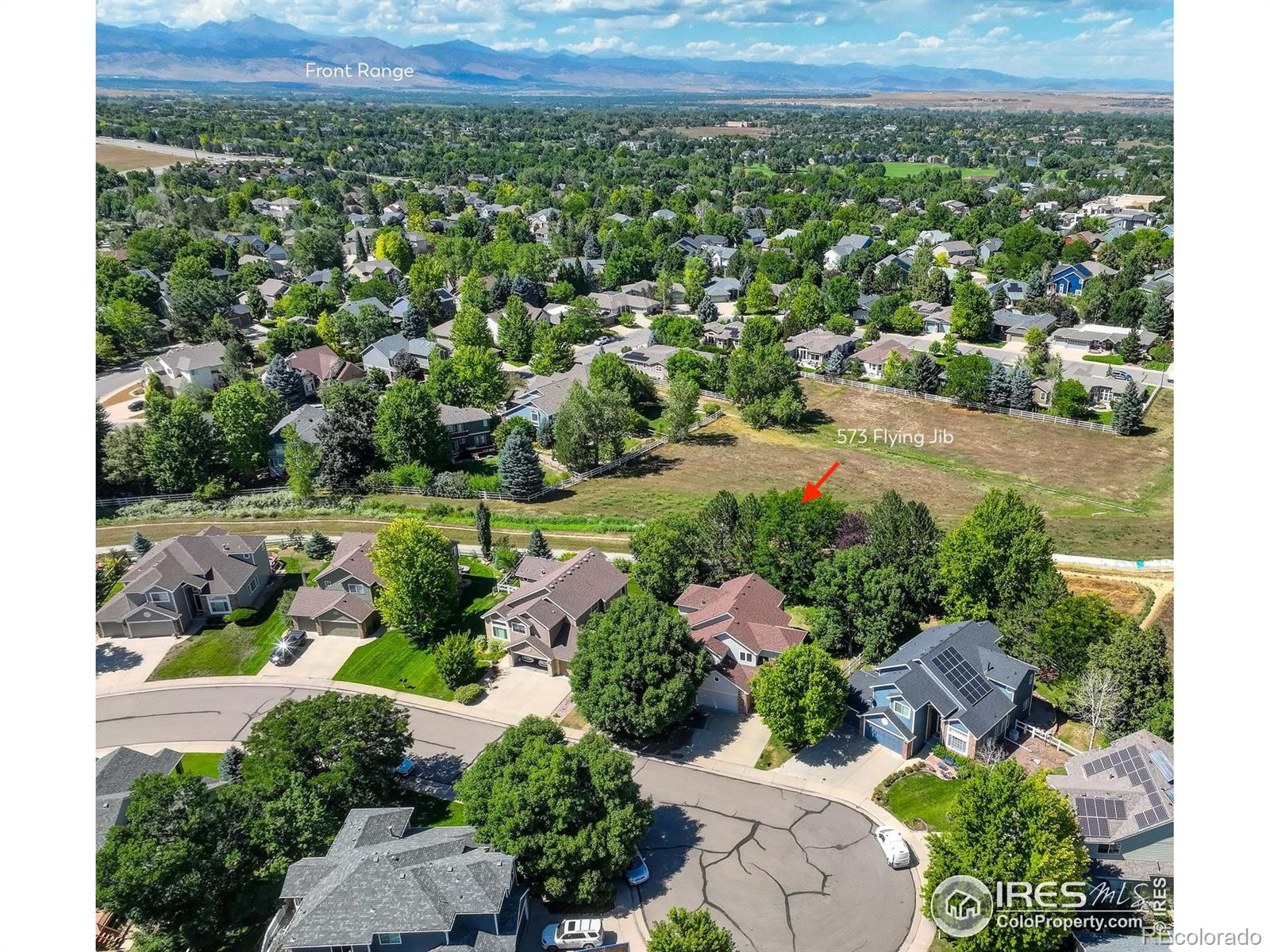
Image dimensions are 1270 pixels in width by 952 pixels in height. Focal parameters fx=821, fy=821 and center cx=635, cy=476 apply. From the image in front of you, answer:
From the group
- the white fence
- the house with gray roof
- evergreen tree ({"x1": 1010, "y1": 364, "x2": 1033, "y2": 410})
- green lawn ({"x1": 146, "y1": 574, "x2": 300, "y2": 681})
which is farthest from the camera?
evergreen tree ({"x1": 1010, "y1": 364, "x2": 1033, "y2": 410})

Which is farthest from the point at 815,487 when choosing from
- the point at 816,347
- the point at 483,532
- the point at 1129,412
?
the point at 816,347

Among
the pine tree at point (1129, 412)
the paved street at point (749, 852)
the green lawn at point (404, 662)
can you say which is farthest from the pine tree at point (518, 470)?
the pine tree at point (1129, 412)

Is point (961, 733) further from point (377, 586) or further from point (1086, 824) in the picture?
point (377, 586)

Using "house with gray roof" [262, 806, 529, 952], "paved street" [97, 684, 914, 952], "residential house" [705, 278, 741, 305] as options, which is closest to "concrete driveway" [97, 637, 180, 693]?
"paved street" [97, 684, 914, 952]

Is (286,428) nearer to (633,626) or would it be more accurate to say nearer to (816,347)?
(633,626)

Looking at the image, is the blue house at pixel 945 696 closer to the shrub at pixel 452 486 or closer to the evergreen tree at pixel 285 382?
the shrub at pixel 452 486

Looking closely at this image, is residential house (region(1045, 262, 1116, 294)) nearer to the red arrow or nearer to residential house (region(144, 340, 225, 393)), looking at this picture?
the red arrow
